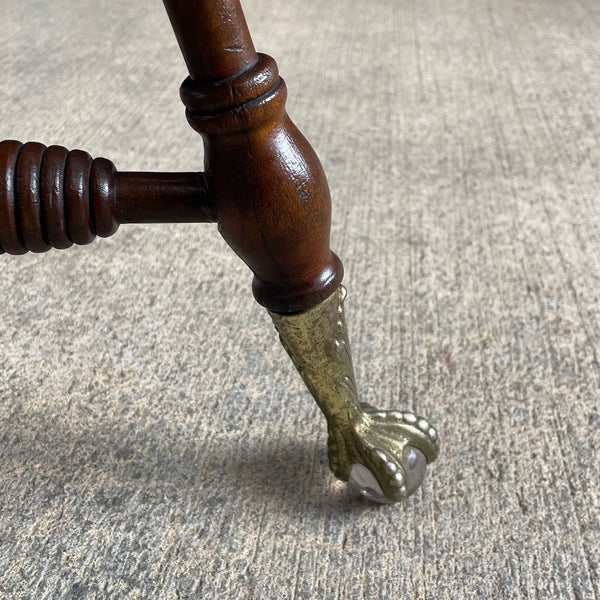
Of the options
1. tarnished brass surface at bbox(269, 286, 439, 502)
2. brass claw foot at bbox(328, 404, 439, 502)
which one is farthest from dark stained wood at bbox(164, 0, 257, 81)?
brass claw foot at bbox(328, 404, 439, 502)

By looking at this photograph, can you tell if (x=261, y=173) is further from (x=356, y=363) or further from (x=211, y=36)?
(x=356, y=363)

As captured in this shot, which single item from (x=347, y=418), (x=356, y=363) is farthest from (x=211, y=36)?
(x=356, y=363)

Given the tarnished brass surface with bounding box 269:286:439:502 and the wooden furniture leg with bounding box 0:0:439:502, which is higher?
the wooden furniture leg with bounding box 0:0:439:502

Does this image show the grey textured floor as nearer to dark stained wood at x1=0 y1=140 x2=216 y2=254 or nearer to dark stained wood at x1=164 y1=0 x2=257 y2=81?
dark stained wood at x1=0 y1=140 x2=216 y2=254

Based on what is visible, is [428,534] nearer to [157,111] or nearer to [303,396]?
[303,396]

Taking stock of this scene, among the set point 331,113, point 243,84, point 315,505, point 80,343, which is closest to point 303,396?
point 315,505

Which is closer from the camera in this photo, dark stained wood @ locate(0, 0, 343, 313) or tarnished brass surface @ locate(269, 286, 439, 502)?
dark stained wood @ locate(0, 0, 343, 313)
